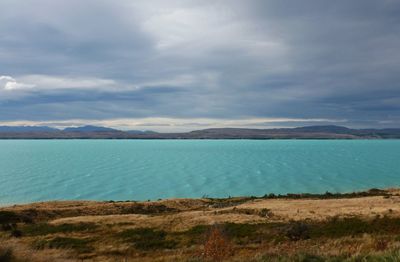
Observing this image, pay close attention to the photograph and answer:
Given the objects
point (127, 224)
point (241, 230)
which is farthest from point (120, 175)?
point (241, 230)

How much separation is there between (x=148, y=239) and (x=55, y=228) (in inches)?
467

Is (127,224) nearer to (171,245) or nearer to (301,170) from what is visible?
(171,245)

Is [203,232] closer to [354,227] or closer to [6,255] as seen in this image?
[354,227]

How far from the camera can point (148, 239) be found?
2797 centimetres

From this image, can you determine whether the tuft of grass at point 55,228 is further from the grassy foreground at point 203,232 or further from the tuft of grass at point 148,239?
the tuft of grass at point 148,239

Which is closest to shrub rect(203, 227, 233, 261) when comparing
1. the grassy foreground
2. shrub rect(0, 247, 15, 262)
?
the grassy foreground

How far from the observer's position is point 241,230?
94.5 ft

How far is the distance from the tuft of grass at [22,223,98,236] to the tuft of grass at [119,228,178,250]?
504 cm

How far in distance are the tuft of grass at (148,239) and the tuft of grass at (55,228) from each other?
16.5ft

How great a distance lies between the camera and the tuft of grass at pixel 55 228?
3346cm

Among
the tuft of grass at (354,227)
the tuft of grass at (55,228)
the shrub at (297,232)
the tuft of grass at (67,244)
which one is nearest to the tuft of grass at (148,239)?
the tuft of grass at (67,244)

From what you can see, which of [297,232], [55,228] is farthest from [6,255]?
[55,228]

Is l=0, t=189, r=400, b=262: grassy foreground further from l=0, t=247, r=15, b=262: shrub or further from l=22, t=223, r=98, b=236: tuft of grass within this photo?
l=0, t=247, r=15, b=262: shrub

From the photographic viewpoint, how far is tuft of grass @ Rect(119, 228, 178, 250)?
83.5 feet
